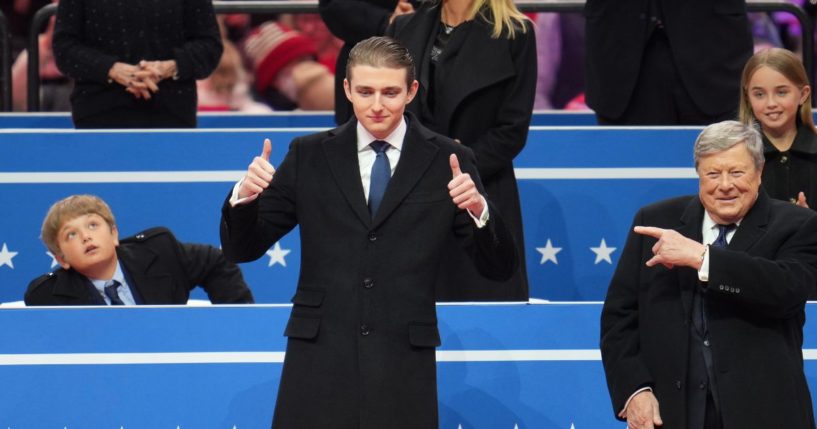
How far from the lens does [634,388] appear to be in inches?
141

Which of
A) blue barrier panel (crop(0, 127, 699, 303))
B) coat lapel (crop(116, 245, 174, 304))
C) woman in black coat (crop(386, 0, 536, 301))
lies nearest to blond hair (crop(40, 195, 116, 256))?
coat lapel (crop(116, 245, 174, 304))

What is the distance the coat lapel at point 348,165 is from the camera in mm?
3439

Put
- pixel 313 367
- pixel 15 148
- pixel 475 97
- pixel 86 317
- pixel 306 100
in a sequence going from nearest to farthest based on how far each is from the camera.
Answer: pixel 313 367 → pixel 86 317 → pixel 475 97 → pixel 15 148 → pixel 306 100

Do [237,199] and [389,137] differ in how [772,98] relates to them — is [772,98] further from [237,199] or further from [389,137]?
[237,199]

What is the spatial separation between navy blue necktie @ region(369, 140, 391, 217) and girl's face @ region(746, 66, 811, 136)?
5.57 ft

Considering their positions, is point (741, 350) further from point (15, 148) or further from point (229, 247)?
point (15, 148)

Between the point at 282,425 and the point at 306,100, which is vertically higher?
the point at 306,100

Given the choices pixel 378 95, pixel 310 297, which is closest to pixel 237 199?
pixel 310 297

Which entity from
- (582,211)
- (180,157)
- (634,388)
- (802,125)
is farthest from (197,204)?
(634,388)

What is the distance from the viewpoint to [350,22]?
214 inches

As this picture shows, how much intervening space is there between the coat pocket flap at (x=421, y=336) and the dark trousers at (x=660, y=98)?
2.60m

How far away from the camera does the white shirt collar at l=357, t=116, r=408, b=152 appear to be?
3.52 metres

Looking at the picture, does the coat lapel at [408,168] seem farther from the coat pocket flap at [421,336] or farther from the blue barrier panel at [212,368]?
the blue barrier panel at [212,368]

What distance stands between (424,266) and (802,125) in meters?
1.92
